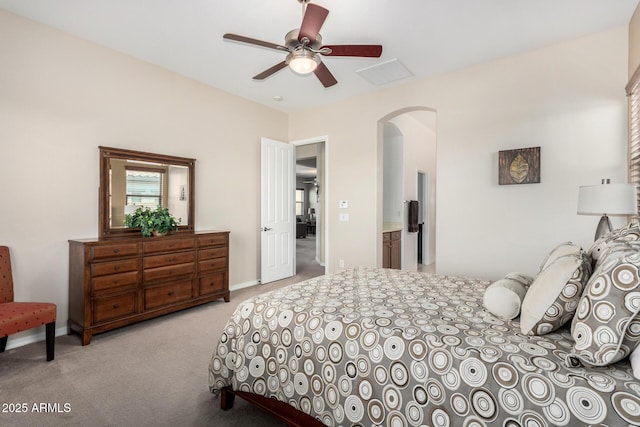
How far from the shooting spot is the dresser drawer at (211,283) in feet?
11.9

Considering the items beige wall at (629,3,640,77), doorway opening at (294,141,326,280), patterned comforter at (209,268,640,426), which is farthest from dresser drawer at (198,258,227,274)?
beige wall at (629,3,640,77)

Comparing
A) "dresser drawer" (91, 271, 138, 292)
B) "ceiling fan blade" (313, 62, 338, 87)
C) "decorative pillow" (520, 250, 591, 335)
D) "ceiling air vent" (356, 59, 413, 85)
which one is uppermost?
"ceiling air vent" (356, 59, 413, 85)

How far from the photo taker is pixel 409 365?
4.11ft

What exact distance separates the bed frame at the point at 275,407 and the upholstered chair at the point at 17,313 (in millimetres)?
1666

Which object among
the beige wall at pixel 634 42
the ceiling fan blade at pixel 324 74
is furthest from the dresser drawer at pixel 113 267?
the beige wall at pixel 634 42

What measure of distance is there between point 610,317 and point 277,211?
14.1ft

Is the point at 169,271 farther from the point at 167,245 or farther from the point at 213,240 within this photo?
the point at 213,240

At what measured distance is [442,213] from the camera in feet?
12.3

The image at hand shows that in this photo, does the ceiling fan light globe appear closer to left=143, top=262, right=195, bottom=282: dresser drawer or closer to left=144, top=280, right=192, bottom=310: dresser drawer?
left=143, top=262, right=195, bottom=282: dresser drawer

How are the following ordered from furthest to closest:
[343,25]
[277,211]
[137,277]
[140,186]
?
[277,211]
[140,186]
[137,277]
[343,25]

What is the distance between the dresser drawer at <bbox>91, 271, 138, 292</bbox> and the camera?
2727 millimetres

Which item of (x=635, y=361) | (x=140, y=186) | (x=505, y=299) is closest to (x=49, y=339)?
(x=140, y=186)

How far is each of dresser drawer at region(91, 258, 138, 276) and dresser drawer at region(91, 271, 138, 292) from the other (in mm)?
38

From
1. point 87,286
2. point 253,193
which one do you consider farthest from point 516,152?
point 87,286
